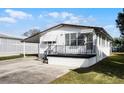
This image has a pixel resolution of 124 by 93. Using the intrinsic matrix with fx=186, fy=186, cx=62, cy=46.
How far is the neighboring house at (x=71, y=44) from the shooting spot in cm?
1538

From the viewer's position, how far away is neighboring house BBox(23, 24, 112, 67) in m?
15.4

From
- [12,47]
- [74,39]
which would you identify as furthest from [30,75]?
[12,47]

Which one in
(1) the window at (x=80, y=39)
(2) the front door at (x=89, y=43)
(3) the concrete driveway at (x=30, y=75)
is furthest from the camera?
(1) the window at (x=80, y=39)

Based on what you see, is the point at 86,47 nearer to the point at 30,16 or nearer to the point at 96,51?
the point at 96,51

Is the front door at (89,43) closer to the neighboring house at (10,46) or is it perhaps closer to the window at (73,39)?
the window at (73,39)

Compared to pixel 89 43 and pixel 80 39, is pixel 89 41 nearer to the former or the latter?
pixel 89 43

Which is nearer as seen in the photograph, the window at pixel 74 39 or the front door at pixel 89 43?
the front door at pixel 89 43

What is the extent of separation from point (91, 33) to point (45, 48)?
5.82m

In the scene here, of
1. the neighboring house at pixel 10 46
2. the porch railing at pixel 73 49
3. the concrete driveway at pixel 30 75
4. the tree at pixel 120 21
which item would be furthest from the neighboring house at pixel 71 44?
the neighboring house at pixel 10 46

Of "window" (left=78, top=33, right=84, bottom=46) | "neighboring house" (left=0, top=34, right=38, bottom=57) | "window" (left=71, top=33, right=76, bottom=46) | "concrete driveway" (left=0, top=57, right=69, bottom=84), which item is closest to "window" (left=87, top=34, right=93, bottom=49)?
"window" (left=78, top=33, right=84, bottom=46)

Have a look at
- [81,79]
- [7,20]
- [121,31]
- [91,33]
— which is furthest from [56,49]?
[7,20]

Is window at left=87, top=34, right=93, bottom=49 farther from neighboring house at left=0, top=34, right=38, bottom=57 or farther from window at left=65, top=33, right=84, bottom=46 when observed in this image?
neighboring house at left=0, top=34, right=38, bottom=57

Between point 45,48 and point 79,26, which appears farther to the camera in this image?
point 45,48
